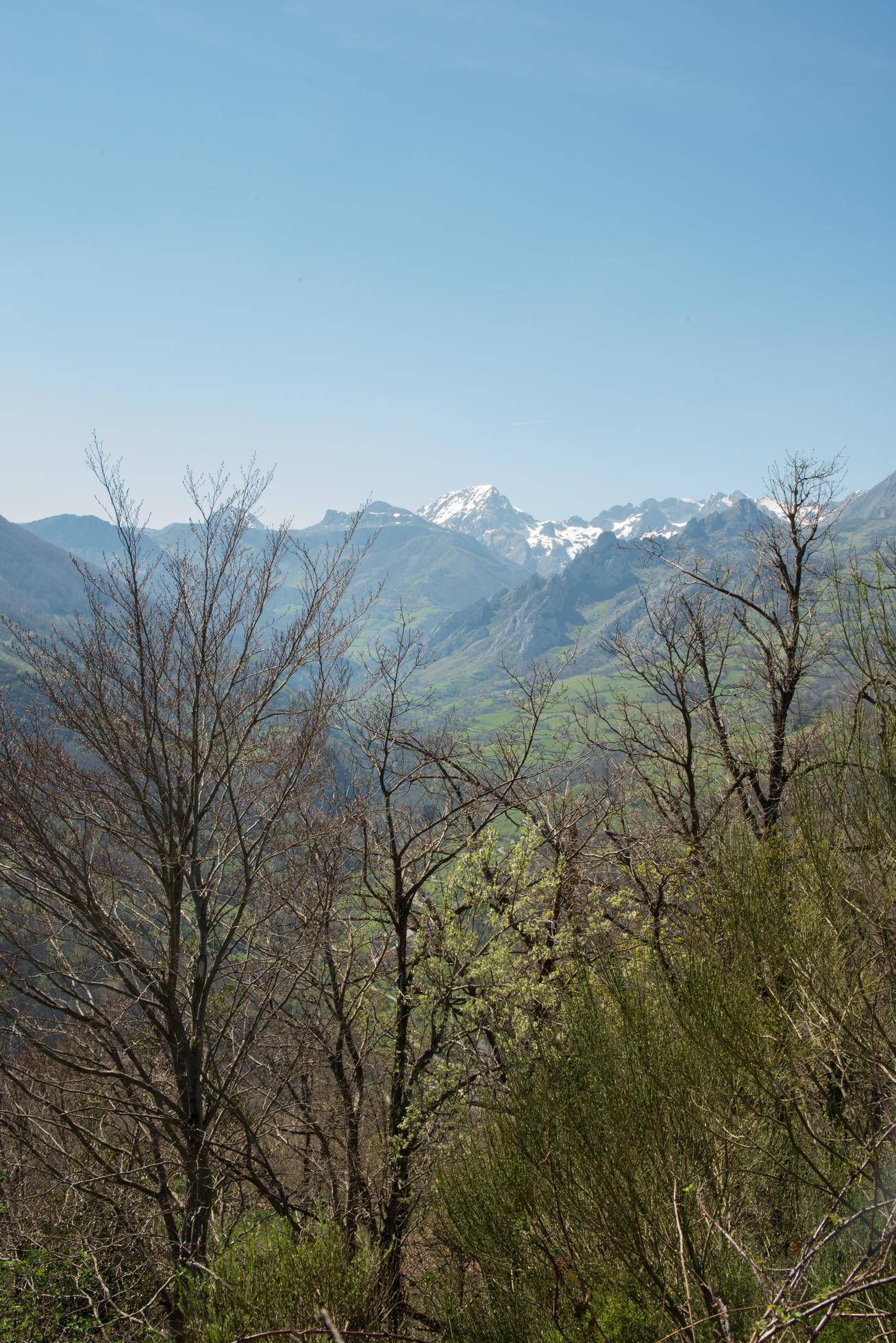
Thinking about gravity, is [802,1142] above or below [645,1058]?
below

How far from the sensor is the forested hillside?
6.91 metres

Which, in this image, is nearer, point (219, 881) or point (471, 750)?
point (219, 881)

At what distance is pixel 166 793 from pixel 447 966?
6368mm

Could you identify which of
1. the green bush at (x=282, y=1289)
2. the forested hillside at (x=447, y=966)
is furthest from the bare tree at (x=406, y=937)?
the green bush at (x=282, y=1289)

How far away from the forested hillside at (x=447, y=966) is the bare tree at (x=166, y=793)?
0.08 m

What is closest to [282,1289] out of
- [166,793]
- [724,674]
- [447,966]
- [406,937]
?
[166,793]

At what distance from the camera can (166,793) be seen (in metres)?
10.4

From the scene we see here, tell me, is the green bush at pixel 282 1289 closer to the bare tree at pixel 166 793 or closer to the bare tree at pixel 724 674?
the bare tree at pixel 166 793

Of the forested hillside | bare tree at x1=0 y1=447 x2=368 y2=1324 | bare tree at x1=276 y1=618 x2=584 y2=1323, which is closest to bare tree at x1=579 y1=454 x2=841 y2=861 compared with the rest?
the forested hillside

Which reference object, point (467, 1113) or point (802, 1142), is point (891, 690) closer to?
point (802, 1142)

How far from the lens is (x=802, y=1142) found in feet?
28.1

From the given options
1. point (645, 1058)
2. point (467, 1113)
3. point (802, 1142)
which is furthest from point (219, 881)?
point (802, 1142)

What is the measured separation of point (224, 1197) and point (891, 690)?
15.0 metres

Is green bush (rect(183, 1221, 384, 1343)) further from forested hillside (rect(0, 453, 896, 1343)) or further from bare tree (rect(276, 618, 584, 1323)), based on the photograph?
bare tree (rect(276, 618, 584, 1323))
